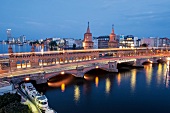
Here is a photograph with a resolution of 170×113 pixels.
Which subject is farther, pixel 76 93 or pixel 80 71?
pixel 80 71

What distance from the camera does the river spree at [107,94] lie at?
32.0 metres

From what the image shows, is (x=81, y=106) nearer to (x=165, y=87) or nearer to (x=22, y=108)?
(x=22, y=108)

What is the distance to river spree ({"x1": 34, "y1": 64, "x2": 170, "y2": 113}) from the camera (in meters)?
32.0

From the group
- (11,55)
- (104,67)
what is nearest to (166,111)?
(104,67)

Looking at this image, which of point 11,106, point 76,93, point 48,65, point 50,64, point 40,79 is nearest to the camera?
point 11,106

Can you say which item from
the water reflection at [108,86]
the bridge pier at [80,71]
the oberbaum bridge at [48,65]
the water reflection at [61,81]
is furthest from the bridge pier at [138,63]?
the water reflection at [61,81]

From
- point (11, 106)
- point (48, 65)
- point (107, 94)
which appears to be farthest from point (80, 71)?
point (11, 106)

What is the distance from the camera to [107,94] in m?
39.1

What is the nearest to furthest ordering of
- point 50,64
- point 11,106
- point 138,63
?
point 11,106 → point 50,64 → point 138,63

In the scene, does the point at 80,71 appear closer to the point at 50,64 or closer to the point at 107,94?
the point at 50,64

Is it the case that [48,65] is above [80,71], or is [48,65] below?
above

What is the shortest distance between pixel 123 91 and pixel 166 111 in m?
11.0

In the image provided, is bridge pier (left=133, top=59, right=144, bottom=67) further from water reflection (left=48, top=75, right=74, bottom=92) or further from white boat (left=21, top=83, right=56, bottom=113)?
white boat (left=21, top=83, right=56, bottom=113)

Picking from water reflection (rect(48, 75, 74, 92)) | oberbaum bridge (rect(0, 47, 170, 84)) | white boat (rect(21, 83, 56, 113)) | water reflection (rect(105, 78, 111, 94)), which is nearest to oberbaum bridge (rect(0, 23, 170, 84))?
oberbaum bridge (rect(0, 47, 170, 84))
